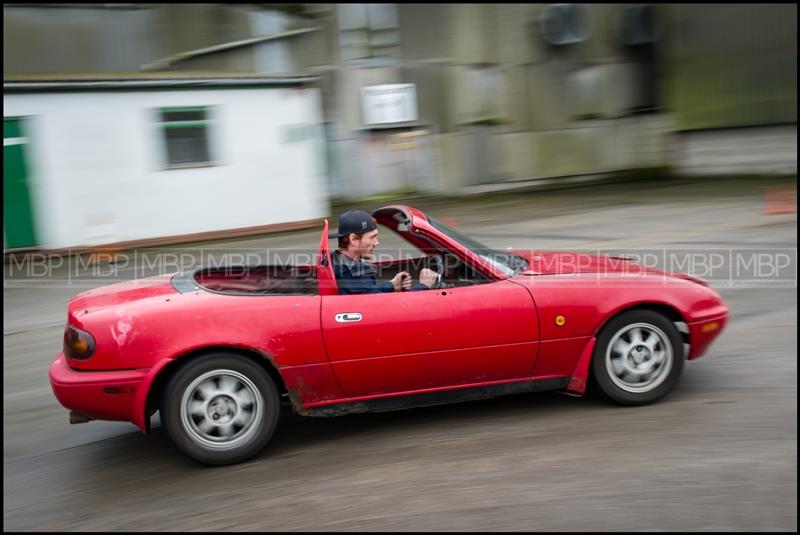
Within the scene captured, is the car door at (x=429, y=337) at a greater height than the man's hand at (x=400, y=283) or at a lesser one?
lesser

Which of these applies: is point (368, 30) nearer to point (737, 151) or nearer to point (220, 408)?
point (737, 151)

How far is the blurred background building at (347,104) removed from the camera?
42.9 feet

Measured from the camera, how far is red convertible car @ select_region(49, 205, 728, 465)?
4066mm

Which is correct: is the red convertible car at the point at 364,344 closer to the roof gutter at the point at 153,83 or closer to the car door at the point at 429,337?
the car door at the point at 429,337

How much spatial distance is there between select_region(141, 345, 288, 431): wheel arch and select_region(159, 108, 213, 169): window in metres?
10.3

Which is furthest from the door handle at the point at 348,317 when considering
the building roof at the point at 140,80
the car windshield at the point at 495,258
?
the building roof at the point at 140,80

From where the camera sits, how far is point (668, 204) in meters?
15.3

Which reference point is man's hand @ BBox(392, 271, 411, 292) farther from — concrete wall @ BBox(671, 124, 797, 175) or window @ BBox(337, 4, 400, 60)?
concrete wall @ BBox(671, 124, 797, 175)

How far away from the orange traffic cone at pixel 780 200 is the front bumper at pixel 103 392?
12.2 metres

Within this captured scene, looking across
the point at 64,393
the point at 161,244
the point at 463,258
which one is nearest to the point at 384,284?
the point at 463,258

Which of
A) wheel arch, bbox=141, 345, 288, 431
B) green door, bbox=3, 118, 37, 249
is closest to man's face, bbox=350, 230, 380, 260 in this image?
wheel arch, bbox=141, 345, 288, 431

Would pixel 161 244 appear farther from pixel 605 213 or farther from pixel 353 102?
pixel 605 213

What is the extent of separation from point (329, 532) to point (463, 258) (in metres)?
1.97

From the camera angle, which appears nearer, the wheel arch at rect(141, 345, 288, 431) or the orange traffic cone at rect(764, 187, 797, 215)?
the wheel arch at rect(141, 345, 288, 431)
